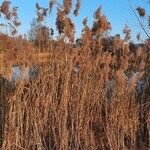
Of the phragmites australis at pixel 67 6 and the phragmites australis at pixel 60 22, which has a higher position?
the phragmites australis at pixel 67 6

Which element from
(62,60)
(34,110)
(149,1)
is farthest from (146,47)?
(34,110)

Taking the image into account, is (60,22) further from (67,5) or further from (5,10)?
(5,10)

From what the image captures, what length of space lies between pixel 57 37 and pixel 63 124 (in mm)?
1009

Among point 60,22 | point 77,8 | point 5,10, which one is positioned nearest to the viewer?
point 60,22

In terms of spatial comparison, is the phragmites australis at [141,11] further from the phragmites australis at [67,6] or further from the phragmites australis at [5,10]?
the phragmites australis at [5,10]

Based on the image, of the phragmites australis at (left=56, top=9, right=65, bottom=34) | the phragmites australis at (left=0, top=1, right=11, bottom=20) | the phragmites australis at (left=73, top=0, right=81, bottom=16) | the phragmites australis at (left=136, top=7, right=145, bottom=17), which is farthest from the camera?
the phragmites australis at (left=136, top=7, right=145, bottom=17)

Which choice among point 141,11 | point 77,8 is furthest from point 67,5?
point 141,11

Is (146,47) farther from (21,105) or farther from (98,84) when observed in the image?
(21,105)

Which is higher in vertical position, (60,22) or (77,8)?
(77,8)

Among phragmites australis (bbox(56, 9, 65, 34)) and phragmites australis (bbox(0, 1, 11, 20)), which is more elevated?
phragmites australis (bbox(0, 1, 11, 20))

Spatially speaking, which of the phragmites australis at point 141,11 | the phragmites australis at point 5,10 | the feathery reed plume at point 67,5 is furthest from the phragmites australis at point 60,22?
the phragmites australis at point 141,11

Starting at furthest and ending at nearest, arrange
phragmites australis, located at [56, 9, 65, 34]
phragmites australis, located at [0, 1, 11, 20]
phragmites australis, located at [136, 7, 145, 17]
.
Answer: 1. phragmites australis, located at [136, 7, 145, 17]
2. phragmites australis, located at [0, 1, 11, 20]
3. phragmites australis, located at [56, 9, 65, 34]

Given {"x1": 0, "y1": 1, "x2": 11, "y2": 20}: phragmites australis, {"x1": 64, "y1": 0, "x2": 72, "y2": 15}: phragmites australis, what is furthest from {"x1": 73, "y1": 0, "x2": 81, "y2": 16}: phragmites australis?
{"x1": 0, "y1": 1, "x2": 11, "y2": 20}: phragmites australis

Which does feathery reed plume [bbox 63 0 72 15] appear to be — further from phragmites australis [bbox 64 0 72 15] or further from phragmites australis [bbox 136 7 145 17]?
phragmites australis [bbox 136 7 145 17]
